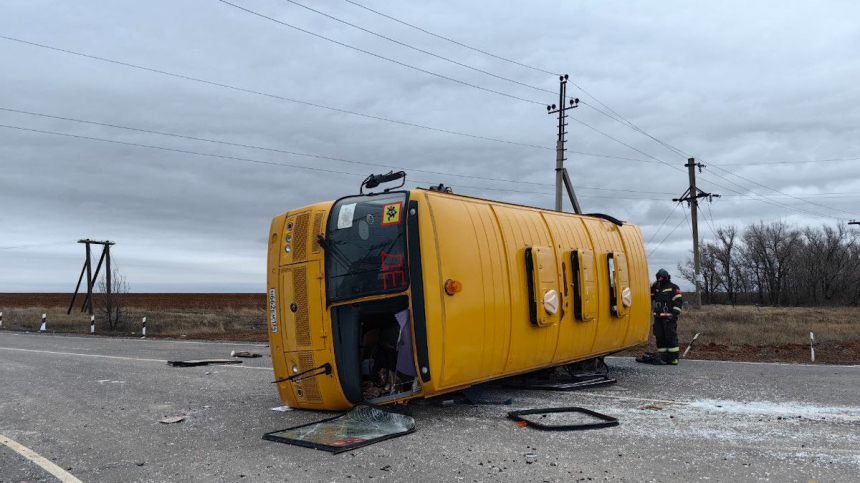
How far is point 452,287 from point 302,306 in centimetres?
178

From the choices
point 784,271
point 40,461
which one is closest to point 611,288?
point 40,461

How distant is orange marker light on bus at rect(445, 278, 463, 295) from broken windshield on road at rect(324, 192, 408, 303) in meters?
0.42

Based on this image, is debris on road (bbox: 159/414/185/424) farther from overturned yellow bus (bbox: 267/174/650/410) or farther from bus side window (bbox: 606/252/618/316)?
bus side window (bbox: 606/252/618/316)

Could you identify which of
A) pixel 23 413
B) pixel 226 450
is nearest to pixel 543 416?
pixel 226 450

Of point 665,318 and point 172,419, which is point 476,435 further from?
point 665,318

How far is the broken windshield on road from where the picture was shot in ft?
21.0

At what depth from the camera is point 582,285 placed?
8.27 metres

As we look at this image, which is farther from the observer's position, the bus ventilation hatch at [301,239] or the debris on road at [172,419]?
the bus ventilation hatch at [301,239]

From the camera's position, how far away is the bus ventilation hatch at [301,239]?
6930mm

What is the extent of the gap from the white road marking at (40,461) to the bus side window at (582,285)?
5.92 metres

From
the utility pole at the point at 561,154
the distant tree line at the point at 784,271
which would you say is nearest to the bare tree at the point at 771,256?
the distant tree line at the point at 784,271

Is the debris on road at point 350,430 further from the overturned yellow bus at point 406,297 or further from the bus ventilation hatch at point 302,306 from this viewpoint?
the bus ventilation hatch at point 302,306

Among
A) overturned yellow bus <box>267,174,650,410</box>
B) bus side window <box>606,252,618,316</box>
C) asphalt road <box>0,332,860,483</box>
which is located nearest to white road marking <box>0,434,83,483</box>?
asphalt road <box>0,332,860,483</box>

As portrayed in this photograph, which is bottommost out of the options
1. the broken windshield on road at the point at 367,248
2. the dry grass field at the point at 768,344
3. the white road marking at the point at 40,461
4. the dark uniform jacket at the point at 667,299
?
the dry grass field at the point at 768,344
